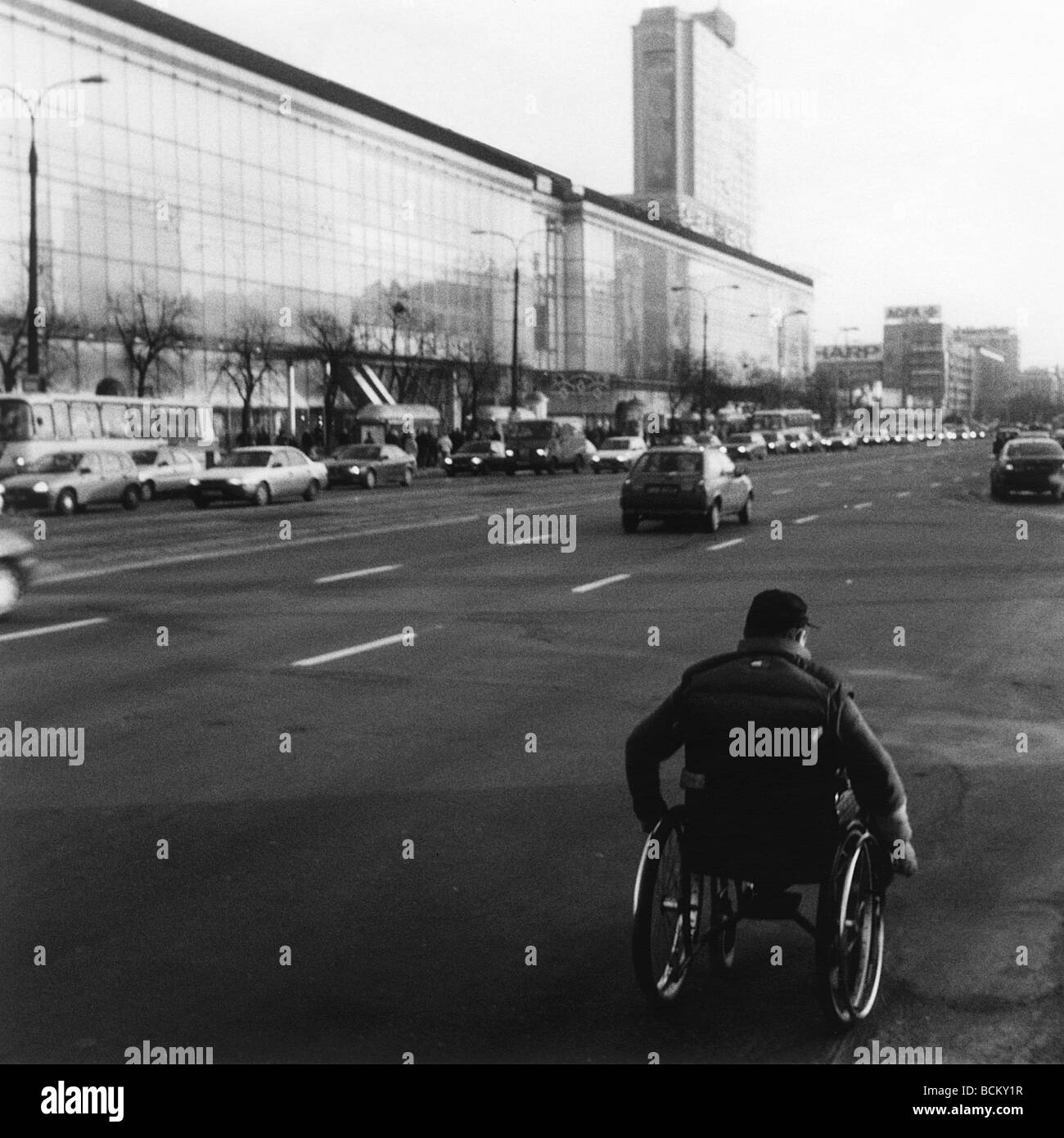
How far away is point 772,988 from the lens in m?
5.16

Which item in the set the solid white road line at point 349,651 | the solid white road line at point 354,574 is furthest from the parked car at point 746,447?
the solid white road line at point 349,651

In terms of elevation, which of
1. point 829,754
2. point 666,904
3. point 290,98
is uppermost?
point 290,98

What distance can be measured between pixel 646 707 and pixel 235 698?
2689 mm

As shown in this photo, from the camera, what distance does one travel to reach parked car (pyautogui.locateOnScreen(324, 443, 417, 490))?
47719 mm

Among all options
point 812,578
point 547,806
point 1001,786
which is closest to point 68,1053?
point 547,806

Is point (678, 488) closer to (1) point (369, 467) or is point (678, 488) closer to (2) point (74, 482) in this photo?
(2) point (74, 482)

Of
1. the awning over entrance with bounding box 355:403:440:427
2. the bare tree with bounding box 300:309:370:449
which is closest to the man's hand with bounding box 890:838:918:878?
the bare tree with bounding box 300:309:370:449

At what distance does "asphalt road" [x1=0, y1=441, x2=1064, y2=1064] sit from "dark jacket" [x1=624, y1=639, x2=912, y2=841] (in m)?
0.71

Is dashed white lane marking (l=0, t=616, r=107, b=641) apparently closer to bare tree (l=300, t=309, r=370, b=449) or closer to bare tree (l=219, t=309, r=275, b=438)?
bare tree (l=300, t=309, r=370, b=449)

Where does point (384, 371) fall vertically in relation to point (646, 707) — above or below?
above

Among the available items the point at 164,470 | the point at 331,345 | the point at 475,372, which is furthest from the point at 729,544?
the point at 475,372
